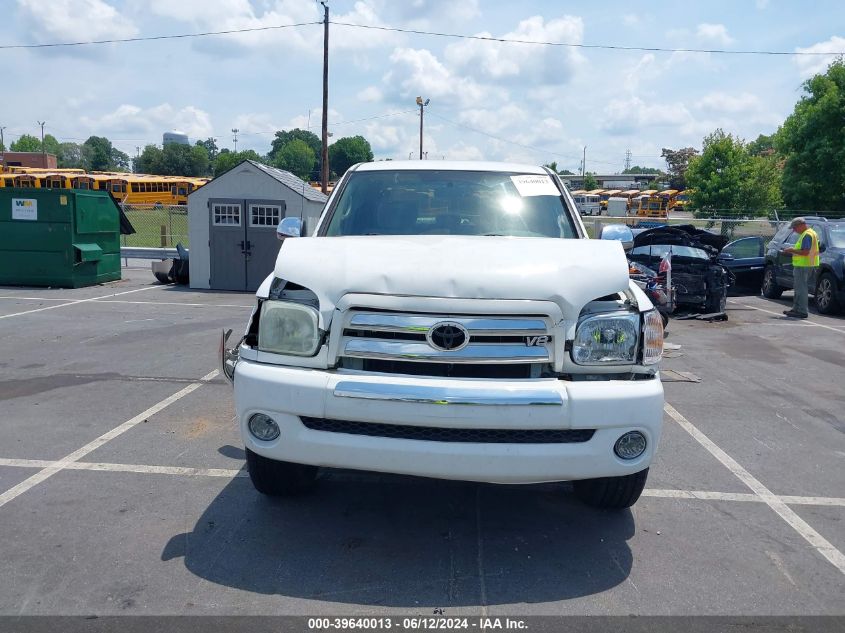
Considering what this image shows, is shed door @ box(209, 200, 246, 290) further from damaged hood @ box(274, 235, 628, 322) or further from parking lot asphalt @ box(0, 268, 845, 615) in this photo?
damaged hood @ box(274, 235, 628, 322)

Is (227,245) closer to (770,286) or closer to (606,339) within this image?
(770,286)

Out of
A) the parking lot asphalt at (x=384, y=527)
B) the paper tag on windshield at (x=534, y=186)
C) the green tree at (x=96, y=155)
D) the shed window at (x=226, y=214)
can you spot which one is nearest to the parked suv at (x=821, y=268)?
the parking lot asphalt at (x=384, y=527)

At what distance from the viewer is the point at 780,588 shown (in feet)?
11.9

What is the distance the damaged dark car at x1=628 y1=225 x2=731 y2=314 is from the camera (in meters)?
13.6

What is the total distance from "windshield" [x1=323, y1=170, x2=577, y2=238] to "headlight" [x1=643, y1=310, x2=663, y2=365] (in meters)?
1.23

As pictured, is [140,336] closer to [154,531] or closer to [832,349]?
[154,531]

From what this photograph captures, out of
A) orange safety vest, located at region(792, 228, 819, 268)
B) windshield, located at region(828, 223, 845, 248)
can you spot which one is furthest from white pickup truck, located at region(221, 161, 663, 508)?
windshield, located at region(828, 223, 845, 248)

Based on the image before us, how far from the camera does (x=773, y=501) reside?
15.7 ft

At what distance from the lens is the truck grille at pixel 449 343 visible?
3.60m

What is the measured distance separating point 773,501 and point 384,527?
8.02 ft

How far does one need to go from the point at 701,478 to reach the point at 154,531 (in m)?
3.46

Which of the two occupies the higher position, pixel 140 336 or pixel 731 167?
pixel 731 167

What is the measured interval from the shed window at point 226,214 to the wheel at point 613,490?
14.8 m

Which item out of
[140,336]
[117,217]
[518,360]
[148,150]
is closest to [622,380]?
[518,360]
